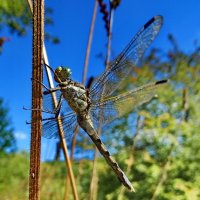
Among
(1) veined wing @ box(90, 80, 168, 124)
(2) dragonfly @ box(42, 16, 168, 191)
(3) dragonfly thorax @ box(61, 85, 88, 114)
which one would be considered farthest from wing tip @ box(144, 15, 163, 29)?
(3) dragonfly thorax @ box(61, 85, 88, 114)

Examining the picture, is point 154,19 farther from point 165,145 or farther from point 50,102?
point 165,145

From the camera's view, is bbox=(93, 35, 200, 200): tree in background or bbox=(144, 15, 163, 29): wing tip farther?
bbox=(93, 35, 200, 200): tree in background

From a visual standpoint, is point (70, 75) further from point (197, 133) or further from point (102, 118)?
point (197, 133)

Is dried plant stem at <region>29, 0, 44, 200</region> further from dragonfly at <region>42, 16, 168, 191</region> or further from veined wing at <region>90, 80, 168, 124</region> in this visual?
veined wing at <region>90, 80, 168, 124</region>

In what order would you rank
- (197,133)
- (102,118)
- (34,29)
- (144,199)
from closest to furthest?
(34,29) → (102,118) → (144,199) → (197,133)

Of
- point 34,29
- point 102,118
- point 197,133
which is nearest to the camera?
point 34,29

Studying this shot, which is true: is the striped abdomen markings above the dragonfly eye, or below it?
below

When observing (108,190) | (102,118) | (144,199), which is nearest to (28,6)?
(102,118)

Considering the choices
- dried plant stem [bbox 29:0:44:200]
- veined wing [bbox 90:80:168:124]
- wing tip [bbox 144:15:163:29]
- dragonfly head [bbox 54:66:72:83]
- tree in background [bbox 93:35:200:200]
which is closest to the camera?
dried plant stem [bbox 29:0:44:200]
